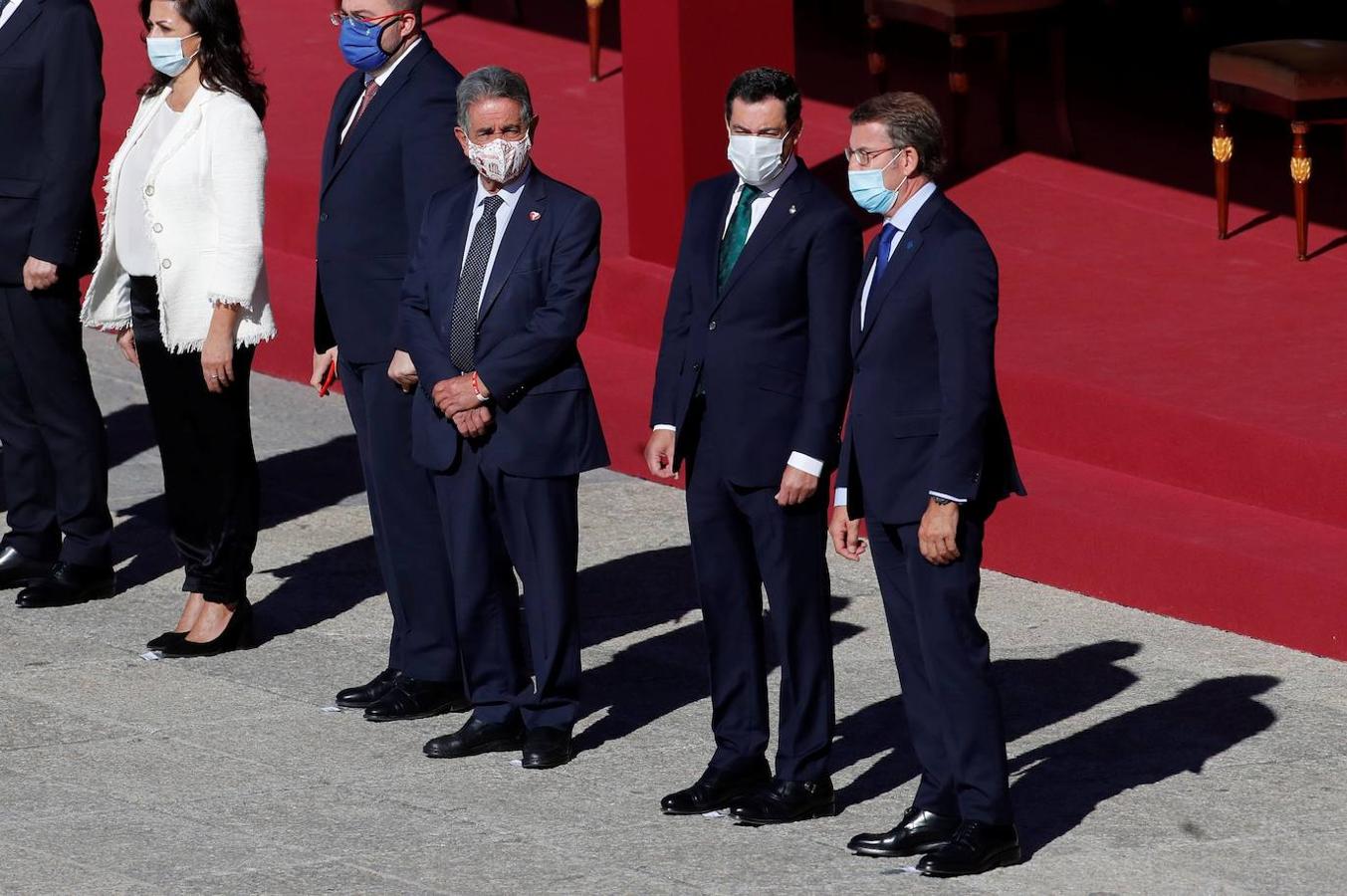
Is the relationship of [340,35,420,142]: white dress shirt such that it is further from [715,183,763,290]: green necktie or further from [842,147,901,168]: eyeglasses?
[842,147,901,168]: eyeglasses

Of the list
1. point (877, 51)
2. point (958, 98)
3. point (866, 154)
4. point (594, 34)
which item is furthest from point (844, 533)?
point (594, 34)

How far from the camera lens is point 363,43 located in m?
6.88

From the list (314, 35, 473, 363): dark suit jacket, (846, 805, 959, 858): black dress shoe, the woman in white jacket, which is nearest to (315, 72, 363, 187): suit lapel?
(314, 35, 473, 363): dark suit jacket

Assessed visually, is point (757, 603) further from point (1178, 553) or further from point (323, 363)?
point (1178, 553)

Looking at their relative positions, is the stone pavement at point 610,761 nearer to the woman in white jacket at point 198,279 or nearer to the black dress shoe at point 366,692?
the black dress shoe at point 366,692

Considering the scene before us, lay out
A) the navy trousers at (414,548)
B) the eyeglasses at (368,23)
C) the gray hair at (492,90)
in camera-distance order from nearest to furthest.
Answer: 1. the gray hair at (492,90)
2. the eyeglasses at (368,23)
3. the navy trousers at (414,548)

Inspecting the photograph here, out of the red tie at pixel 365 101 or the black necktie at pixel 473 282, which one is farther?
the red tie at pixel 365 101

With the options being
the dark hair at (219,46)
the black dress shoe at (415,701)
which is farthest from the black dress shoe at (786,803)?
the dark hair at (219,46)

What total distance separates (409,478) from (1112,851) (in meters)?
2.19

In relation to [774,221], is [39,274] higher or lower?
lower

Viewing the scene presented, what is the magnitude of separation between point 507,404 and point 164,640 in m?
1.61

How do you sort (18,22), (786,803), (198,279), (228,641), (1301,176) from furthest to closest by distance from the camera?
1. (1301,176)
2. (18,22)
3. (228,641)
4. (198,279)
5. (786,803)

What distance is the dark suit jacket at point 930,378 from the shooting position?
564 cm

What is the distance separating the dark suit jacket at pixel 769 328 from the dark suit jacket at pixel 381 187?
0.91 m
